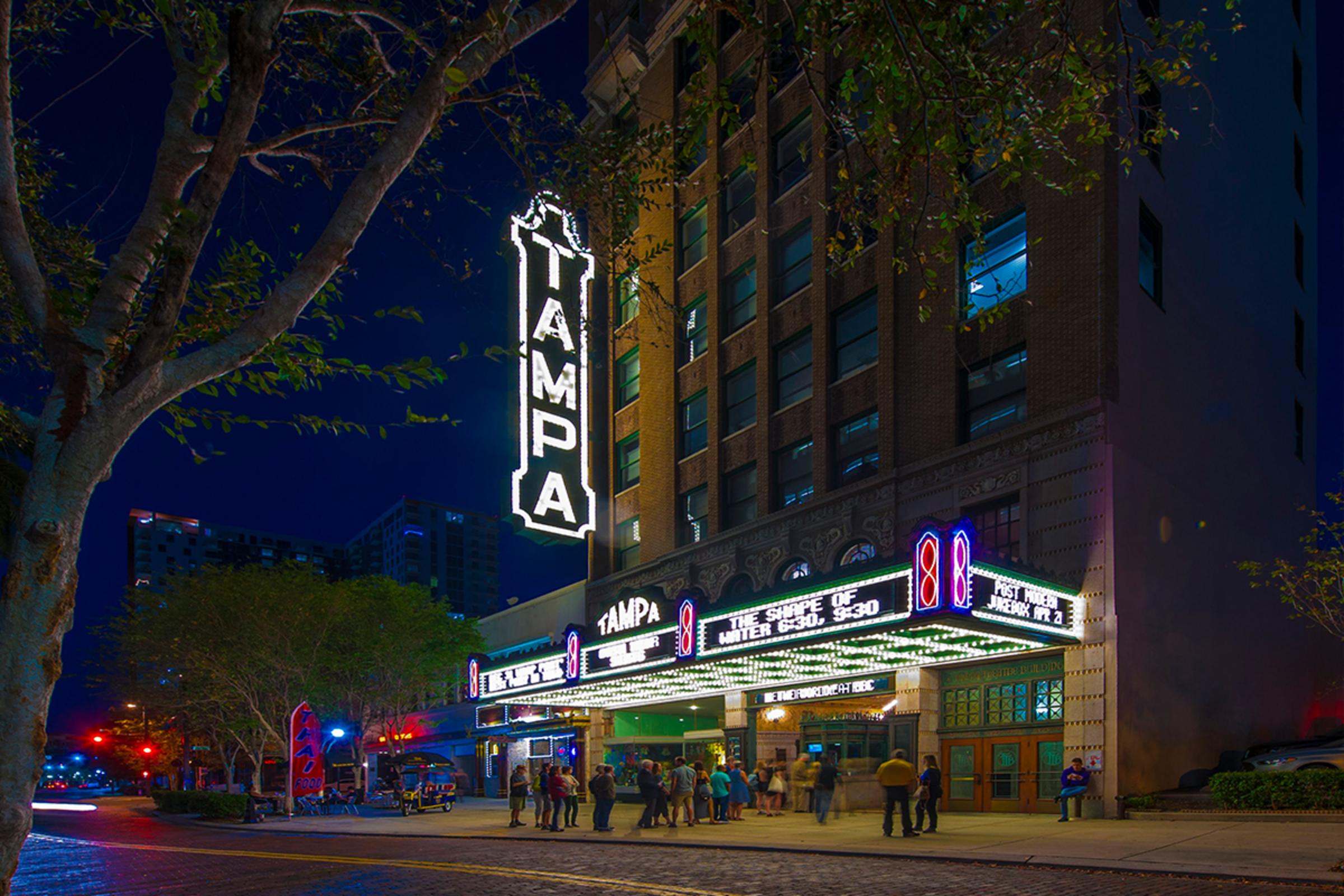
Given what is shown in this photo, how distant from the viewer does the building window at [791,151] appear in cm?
3291

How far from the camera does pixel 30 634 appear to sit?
5762 mm

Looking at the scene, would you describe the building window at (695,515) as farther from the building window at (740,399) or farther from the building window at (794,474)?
the building window at (794,474)

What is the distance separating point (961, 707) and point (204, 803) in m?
28.9

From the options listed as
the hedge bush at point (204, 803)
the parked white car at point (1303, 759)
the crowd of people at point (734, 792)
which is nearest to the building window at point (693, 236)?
the crowd of people at point (734, 792)

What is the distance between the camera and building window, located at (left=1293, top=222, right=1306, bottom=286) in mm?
32719

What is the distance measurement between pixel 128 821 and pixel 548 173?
38665 millimetres

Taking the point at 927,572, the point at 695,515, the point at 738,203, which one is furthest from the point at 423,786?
the point at 927,572

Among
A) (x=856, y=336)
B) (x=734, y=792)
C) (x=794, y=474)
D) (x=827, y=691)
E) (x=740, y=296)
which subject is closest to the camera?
(x=734, y=792)

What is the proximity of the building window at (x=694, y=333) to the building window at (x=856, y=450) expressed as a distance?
8353 mm

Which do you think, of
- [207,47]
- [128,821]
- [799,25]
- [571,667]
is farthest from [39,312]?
[128,821]

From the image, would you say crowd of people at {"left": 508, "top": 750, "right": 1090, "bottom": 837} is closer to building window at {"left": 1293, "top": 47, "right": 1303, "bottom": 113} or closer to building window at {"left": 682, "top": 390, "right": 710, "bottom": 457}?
building window at {"left": 682, "top": 390, "right": 710, "bottom": 457}

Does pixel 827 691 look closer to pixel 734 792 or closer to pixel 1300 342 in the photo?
pixel 734 792

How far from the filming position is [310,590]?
41875 mm

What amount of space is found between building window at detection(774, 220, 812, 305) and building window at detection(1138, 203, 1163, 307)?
10021 mm
